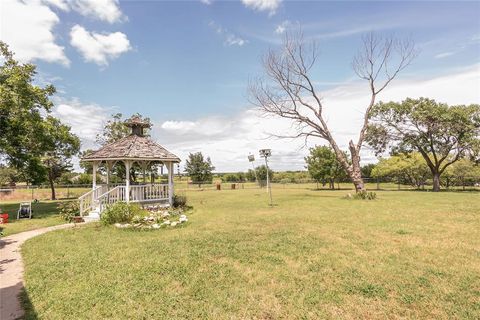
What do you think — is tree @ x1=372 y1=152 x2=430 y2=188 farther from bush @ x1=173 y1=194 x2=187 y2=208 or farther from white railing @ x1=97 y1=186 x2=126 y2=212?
white railing @ x1=97 y1=186 x2=126 y2=212

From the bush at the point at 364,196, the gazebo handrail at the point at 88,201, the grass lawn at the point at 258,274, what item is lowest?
the grass lawn at the point at 258,274

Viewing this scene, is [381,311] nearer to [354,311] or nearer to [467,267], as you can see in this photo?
[354,311]

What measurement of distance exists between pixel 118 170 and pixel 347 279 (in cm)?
2705

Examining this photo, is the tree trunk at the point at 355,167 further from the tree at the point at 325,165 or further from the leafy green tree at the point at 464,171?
the leafy green tree at the point at 464,171

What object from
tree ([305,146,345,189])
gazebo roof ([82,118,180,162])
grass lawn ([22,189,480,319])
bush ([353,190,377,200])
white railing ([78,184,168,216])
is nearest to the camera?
grass lawn ([22,189,480,319])

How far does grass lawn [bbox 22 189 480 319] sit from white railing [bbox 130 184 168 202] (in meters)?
5.35

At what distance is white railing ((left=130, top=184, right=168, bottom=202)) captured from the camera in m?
Answer: 16.0

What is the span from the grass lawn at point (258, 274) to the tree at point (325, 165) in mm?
35020

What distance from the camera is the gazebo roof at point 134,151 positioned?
15.5m

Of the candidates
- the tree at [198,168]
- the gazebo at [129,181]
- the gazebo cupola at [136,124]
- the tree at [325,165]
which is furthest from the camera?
the tree at [198,168]

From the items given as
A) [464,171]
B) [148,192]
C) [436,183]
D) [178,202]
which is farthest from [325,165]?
[148,192]

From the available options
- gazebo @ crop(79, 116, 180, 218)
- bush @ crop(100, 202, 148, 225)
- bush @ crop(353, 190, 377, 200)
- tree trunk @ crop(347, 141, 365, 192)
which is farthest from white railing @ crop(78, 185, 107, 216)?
tree trunk @ crop(347, 141, 365, 192)

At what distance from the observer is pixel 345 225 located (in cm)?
1153

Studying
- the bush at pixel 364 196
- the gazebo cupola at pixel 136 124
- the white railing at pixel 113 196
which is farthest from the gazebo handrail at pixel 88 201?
the bush at pixel 364 196
